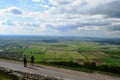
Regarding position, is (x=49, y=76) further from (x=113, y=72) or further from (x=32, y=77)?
(x=113, y=72)

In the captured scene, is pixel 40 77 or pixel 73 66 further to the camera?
pixel 73 66

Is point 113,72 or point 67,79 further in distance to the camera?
point 113,72

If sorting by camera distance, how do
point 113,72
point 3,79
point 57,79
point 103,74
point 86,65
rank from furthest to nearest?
point 86,65 → point 113,72 → point 103,74 → point 3,79 → point 57,79

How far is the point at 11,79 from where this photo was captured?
19.2 meters

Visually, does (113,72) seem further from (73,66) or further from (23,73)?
(23,73)

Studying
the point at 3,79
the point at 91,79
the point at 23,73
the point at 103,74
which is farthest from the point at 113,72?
the point at 3,79

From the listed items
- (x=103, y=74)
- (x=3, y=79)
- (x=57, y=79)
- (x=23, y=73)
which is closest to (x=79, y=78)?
(x=57, y=79)

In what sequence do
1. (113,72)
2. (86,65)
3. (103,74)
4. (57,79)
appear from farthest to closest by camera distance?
(86,65) → (113,72) → (103,74) → (57,79)

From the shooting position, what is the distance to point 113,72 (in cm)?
2302

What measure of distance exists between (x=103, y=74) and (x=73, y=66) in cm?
564

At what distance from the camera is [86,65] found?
25.7 m

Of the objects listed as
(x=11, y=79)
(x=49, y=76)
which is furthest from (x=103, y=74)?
(x=11, y=79)

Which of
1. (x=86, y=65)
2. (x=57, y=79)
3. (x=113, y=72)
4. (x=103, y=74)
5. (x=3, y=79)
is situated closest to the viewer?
(x=57, y=79)

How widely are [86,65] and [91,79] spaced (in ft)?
23.4
